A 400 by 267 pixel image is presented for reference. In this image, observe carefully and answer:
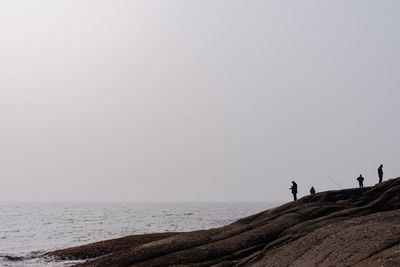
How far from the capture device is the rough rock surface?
1750 cm

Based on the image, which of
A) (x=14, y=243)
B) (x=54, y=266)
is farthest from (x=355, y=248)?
(x=14, y=243)

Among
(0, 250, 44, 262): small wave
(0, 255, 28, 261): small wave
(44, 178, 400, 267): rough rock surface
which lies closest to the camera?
(44, 178, 400, 267): rough rock surface

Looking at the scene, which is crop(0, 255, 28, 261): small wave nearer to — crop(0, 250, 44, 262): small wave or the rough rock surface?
crop(0, 250, 44, 262): small wave

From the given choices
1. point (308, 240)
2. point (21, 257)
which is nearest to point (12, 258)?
point (21, 257)

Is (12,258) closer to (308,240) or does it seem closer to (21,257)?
(21,257)

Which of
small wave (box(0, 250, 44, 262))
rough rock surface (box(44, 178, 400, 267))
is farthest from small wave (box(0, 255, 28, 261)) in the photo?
rough rock surface (box(44, 178, 400, 267))

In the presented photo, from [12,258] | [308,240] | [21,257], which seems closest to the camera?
[308,240]

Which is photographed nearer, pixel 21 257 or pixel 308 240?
pixel 308 240

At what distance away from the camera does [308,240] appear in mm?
21266

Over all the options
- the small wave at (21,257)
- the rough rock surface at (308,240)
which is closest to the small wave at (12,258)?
the small wave at (21,257)

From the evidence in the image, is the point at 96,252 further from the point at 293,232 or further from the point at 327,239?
the point at 327,239

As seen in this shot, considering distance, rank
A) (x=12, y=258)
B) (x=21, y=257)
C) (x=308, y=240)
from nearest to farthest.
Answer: (x=308, y=240) → (x=12, y=258) → (x=21, y=257)

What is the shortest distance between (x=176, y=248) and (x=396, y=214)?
15171mm

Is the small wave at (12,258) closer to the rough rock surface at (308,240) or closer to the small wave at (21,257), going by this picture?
the small wave at (21,257)
